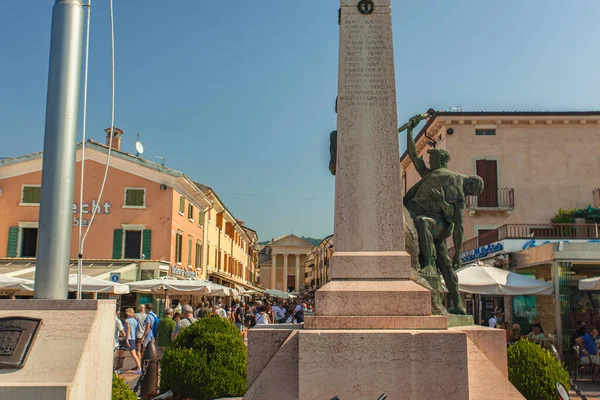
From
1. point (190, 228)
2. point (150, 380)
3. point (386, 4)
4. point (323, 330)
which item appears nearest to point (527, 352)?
point (323, 330)

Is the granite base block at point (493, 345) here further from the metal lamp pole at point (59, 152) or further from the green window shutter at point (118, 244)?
the green window shutter at point (118, 244)

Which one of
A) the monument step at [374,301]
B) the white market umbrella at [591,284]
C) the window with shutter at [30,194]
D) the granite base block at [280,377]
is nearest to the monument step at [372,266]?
the monument step at [374,301]

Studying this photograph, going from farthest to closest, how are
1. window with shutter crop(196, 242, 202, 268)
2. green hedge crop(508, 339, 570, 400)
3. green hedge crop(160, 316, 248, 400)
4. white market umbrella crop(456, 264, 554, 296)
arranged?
window with shutter crop(196, 242, 202, 268)
white market umbrella crop(456, 264, 554, 296)
green hedge crop(160, 316, 248, 400)
green hedge crop(508, 339, 570, 400)

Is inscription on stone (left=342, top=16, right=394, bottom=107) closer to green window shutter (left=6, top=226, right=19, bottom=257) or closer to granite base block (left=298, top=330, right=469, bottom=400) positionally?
granite base block (left=298, top=330, right=469, bottom=400)

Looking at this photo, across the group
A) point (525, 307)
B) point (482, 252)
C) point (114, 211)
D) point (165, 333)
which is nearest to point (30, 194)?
point (114, 211)

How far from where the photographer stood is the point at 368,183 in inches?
233

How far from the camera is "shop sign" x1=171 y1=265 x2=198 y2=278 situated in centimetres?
3039

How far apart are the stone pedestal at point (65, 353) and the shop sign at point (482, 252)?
705 inches

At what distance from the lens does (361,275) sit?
5.70m

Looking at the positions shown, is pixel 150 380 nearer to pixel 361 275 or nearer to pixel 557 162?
pixel 361 275

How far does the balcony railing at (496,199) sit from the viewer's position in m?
28.3

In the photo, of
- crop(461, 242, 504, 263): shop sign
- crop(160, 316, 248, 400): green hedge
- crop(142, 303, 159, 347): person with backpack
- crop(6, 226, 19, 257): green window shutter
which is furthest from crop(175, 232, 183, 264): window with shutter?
crop(160, 316, 248, 400): green hedge

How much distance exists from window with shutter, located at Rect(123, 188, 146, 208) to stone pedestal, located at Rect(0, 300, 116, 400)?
84.6 feet

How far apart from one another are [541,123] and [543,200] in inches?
143
